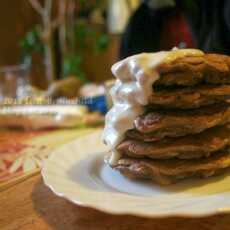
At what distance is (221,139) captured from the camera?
2.11 feet

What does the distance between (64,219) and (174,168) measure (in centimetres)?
20

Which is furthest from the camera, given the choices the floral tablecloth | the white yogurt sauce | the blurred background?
the blurred background

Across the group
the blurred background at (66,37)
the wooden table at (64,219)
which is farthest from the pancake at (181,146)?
the blurred background at (66,37)

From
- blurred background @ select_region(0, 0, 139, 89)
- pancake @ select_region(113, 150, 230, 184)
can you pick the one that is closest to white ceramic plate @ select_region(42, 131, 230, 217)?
pancake @ select_region(113, 150, 230, 184)

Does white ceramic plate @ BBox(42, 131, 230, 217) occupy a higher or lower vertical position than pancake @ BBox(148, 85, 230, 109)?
lower

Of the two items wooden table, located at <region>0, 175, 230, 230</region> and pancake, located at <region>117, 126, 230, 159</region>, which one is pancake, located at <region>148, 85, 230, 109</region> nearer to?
pancake, located at <region>117, 126, 230, 159</region>

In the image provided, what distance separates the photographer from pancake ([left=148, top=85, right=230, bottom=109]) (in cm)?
60

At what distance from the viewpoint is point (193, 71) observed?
23.5 inches

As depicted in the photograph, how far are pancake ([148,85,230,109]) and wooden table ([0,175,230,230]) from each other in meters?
0.19

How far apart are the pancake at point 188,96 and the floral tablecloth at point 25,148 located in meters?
0.35

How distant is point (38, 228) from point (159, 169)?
0.72ft

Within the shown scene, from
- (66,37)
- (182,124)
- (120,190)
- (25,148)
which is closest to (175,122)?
(182,124)

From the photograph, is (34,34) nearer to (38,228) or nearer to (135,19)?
(135,19)

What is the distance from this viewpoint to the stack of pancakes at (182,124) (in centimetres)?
60
